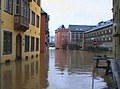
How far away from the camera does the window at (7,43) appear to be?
28641mm

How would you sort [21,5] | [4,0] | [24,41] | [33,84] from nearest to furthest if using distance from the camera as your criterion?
[33,84] → [4,0] → [21,5] → [24,41]

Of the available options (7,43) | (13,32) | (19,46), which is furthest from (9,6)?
(19,46)

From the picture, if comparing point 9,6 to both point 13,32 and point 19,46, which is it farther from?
point 19,46

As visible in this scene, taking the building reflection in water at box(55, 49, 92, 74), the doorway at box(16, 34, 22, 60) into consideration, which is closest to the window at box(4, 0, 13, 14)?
the doorway at box(16, 34, 22, 60)

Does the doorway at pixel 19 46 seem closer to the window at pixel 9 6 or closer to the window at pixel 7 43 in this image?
the window at pixel 7 43

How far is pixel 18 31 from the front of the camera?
3338cm

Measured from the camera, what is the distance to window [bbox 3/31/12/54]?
28641mm

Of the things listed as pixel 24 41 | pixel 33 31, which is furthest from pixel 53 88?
pixel 33 31

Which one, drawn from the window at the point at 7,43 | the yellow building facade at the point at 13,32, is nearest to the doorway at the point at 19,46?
the yellow building facade at the point at 13,32

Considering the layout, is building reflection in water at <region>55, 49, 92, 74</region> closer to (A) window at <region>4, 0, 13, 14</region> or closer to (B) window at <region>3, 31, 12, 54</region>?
(B) window at <region>3, 31, 12, 54</region>

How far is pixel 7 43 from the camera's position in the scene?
29.4 m

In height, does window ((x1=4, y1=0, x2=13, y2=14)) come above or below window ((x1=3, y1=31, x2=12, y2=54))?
above

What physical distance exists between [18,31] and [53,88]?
66.8 feet

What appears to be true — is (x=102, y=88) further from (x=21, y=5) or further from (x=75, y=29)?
(x=75, y=29)
